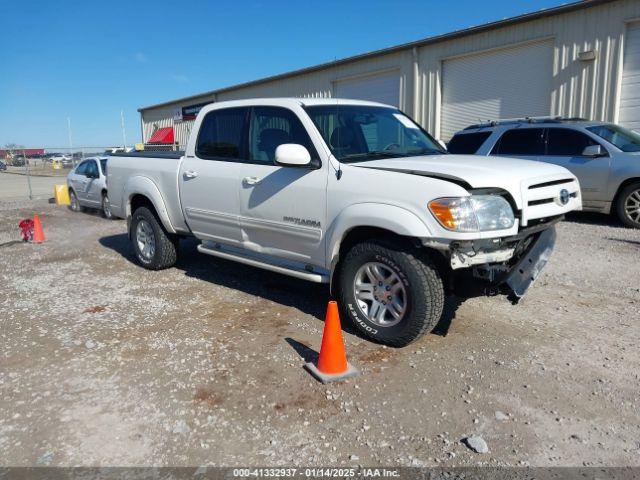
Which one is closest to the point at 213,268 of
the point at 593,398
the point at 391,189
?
the point at 391,189

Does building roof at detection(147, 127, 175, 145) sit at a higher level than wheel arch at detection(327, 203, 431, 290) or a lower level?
higher

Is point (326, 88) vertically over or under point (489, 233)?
over

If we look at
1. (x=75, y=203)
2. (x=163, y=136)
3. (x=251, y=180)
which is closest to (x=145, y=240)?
(x=251, y=180)

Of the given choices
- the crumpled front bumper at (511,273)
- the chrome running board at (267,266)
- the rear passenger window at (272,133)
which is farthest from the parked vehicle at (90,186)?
the crumpled front bumper at (511,273)

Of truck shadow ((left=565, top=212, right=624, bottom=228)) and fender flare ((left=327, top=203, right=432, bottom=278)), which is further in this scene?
truck shadow ((left=565, top=212, right=624, bottom=228))

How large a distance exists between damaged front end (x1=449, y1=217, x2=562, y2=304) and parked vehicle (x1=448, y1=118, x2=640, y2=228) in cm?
575

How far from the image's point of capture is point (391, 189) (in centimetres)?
400

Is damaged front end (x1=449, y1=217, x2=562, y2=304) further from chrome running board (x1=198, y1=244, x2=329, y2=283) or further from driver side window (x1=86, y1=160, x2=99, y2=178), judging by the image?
driver side window (x1=86, y1=160, x2=99, y2=178)

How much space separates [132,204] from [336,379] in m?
4.55

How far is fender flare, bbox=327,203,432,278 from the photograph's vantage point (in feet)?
12.5

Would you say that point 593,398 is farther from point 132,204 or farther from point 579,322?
point 132,204

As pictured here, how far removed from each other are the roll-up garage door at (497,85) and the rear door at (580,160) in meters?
4.27

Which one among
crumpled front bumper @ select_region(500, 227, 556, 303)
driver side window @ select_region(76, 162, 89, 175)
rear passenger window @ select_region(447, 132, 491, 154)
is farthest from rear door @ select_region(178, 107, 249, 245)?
driver side window @ select_region(76, 162, 89, 175)

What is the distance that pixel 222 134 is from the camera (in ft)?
18.6
